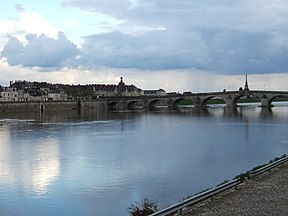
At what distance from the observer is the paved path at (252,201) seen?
9.35 metres

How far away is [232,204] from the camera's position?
10.0m

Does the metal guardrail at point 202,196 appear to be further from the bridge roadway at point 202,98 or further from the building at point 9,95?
the building at point 9,95

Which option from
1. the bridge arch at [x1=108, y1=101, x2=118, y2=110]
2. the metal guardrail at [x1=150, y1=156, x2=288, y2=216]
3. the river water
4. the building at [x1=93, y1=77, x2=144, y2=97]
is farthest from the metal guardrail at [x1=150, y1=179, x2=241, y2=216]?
the building at [x1=93, y1=77, x2=144, y2=97]

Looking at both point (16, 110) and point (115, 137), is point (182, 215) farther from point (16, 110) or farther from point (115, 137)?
point (16, 110)

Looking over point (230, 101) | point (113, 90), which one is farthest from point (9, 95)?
point (230, 101)

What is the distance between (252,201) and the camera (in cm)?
1026

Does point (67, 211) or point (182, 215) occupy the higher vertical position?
point (182, 215)

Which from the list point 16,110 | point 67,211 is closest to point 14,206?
point 67,211

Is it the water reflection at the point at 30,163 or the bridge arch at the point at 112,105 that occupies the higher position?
the bridge arch at the point at 112,105

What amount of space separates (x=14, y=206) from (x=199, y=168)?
8.66 m

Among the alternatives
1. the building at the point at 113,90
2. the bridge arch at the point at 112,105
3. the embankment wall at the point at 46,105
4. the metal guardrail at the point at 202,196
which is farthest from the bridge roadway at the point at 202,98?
the metal guardrail at the point at 202,196

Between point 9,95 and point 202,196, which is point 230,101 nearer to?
point 9,95

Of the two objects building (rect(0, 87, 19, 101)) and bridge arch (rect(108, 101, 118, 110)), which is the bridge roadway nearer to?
bridge arch (rect(108, 101, 118, 110))

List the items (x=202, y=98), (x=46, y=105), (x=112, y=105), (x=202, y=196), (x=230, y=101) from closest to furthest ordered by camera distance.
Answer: (x=202, y=196)
(x=46, y=105)
(x=230, y=101)
(x=202, y=98)
(x=112, y=105)
